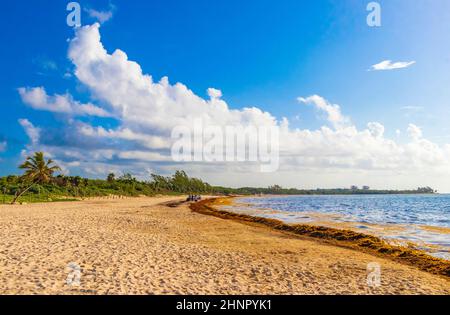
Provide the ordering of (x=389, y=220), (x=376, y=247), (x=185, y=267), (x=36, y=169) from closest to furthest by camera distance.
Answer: (x=185, y=267) < (x=376, y=247) < (x=389, y=220) < (x=36, y=169)

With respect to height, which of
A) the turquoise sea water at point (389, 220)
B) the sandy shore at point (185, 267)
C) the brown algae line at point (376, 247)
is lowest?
the turquoise sea water at point (389, 220)

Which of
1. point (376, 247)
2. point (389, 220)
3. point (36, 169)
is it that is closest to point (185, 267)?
point (376, 247)

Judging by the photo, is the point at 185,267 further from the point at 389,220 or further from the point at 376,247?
the point at 389,220

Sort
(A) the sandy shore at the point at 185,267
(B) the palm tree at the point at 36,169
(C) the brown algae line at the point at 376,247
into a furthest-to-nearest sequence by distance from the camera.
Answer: (B) the palm tree at the point at 36,169 < (C) the brown algae line at the point at 376,247 < (A) the sandy shore at the point at 185,267

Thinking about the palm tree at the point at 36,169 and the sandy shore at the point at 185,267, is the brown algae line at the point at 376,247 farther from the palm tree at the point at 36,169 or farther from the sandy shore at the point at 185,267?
the palm tree at the point at 36,169

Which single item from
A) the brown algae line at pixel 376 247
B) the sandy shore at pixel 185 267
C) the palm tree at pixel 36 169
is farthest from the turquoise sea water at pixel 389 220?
the palm tree at pixel 36 169

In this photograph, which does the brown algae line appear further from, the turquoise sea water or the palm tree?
the palm tree

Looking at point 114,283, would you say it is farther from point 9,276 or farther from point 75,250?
point 75,250

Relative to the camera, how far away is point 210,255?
1459 cm
